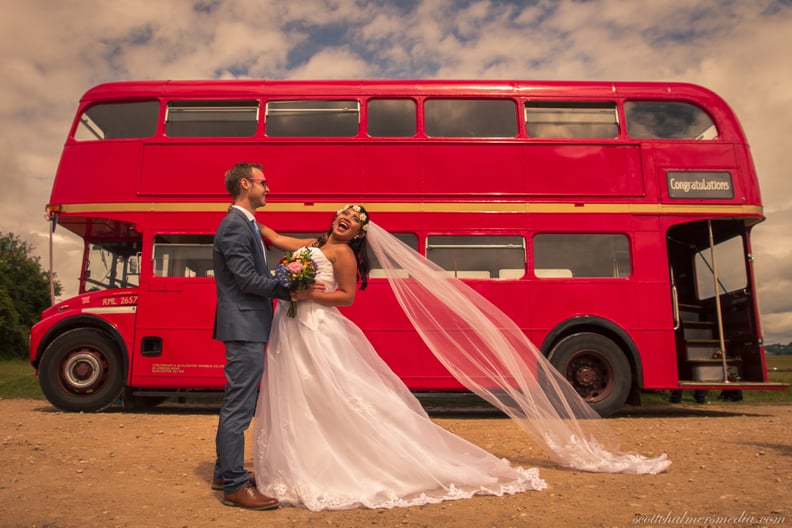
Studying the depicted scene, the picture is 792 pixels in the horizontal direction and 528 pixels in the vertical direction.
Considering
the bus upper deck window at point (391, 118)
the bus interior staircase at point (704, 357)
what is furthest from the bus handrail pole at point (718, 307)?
the bus upper deck window at point (391, 118)

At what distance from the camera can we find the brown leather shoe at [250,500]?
122 inches

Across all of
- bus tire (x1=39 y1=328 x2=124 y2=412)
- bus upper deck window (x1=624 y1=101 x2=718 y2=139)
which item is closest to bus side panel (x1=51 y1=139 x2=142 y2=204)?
bus tire (x1=39 y1=328 x2=124 y2=412)

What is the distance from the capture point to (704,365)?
7094 mm

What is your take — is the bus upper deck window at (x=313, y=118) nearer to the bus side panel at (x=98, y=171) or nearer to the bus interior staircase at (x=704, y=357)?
the bus side panel at (x=98, y=171)

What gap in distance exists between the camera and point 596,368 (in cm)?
694

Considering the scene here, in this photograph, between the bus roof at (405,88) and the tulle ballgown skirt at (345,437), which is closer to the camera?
the tulle ballgown skirt at (345,437)

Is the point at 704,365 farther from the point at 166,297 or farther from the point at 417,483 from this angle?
the point at 166,297

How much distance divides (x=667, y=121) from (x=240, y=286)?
6504 mm

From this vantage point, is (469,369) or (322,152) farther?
(322,152)

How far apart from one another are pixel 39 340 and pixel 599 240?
749cm

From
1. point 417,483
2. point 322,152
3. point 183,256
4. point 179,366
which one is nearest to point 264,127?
point 322,152

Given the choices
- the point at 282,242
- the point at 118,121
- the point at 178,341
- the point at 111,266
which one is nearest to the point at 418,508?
the point at 282,242

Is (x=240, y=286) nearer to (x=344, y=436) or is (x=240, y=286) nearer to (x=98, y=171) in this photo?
(x=344, y=436)

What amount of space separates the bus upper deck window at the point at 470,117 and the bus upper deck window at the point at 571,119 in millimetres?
279
